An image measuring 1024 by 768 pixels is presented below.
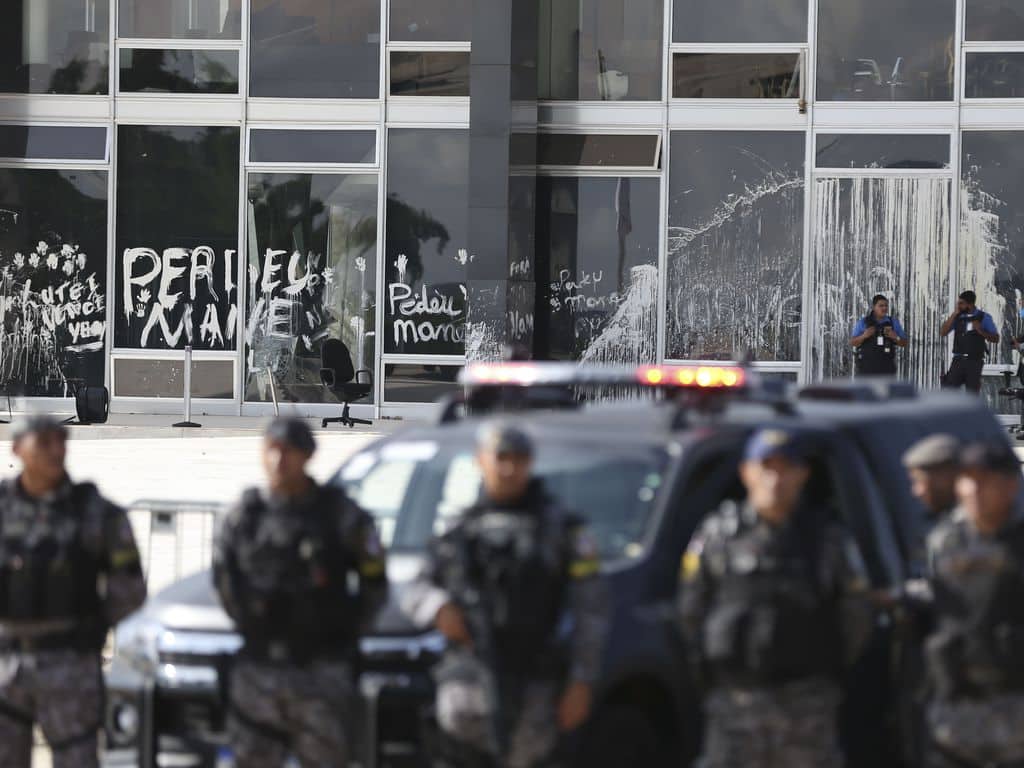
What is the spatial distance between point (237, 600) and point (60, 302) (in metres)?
17.3

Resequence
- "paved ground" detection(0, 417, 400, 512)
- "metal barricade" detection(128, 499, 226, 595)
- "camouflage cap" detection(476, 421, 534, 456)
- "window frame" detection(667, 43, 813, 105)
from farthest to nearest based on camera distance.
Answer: "window frame" detection(667, 43, 813, 105) < "paved ground" detection(0, 417, 400, 512) < "metal barricade" detection(128, 499, 226, 595) < "camouflage cap" detection(476, 421, 534, 456)

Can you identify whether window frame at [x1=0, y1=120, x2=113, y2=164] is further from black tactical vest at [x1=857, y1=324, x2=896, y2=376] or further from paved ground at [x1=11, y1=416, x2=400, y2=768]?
black tactical vest at [x1=857, y1=324, x2=896, y2=376]

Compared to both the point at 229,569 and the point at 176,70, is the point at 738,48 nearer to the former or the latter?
the point at 176,70

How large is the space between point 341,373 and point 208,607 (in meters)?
15.4

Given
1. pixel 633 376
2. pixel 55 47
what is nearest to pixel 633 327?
pixel 55 47

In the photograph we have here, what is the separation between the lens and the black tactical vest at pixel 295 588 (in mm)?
5242

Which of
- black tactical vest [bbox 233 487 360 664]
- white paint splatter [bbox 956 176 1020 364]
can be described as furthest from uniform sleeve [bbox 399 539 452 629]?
white paint splatter [bbox 956 176 1020 364]

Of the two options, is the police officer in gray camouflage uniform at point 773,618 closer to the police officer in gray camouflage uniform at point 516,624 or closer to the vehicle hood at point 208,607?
the police officer in gray camouflage uniform at point 516,624

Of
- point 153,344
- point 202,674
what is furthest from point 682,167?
point 202,674

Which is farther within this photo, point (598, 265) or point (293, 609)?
point (598, 265)

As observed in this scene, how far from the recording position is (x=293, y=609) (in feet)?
17.2

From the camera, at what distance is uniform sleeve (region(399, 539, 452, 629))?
5.03 metres

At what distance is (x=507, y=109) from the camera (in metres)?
20.6

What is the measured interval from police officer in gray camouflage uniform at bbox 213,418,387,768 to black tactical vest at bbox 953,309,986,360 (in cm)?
1505
